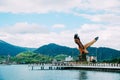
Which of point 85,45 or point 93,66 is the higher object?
point 85,45

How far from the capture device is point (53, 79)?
90.6 m

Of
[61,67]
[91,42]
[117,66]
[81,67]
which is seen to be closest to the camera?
[117,66]

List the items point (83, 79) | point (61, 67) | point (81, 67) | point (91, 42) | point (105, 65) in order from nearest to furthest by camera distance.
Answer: point (83, 79) < point (105, 65) < point (81, 67) < point (61, 67) < point (91, 42)

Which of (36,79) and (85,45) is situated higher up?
(85,45)

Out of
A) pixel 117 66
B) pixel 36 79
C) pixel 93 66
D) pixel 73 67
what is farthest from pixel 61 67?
pixel 36 79

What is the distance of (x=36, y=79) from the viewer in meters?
93.2

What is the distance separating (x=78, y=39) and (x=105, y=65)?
33.0 meters

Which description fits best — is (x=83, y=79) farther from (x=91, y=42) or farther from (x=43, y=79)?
(x=91, y=42)

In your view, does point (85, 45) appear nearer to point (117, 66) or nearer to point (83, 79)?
point (117, 66)

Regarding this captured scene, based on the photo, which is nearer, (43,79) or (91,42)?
(43,79)

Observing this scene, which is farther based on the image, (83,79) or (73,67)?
(73,67)

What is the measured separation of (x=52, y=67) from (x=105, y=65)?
46677 mm

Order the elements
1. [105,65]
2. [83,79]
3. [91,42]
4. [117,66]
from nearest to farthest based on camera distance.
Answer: [83,79] → [117,66] → [105,65] → [91,42]

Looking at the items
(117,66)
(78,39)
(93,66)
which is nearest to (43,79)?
(117,66)
